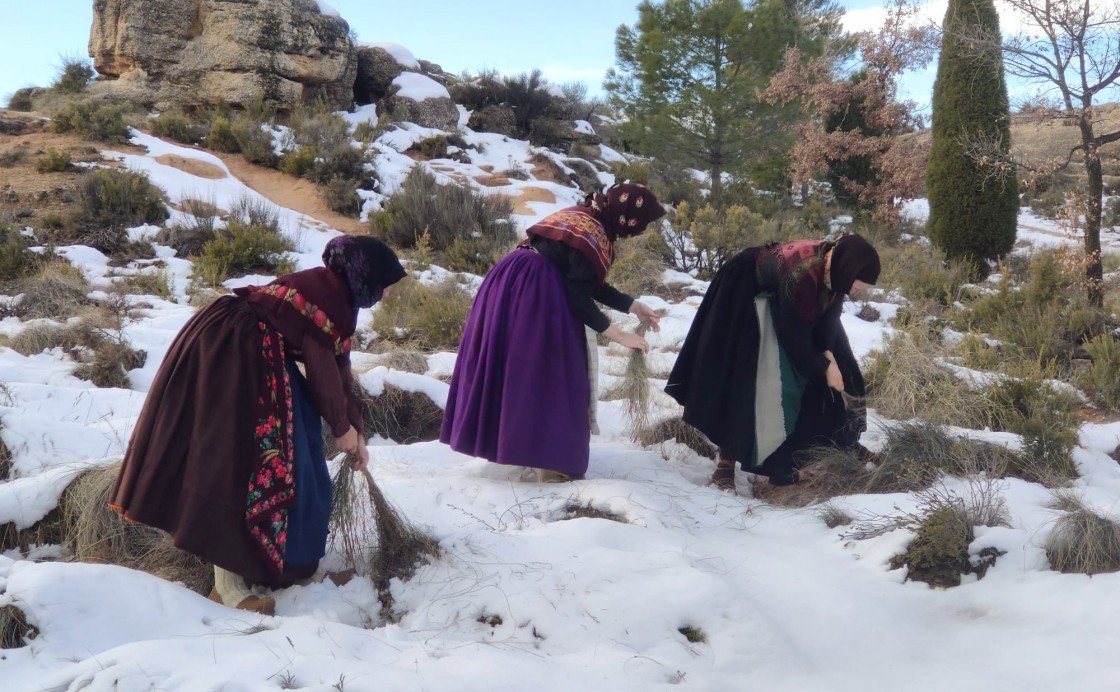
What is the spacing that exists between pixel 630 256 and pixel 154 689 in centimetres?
793

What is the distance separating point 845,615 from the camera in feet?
8.93

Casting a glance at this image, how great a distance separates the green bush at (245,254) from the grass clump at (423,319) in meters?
1.93

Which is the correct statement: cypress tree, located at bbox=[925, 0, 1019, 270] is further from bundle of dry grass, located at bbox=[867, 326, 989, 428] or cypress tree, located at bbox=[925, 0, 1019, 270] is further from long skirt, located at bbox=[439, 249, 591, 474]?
long skirt, located at bbox=[439, 249, 591, 474]

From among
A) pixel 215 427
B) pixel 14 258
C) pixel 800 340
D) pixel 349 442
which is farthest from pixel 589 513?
pixel 14 258

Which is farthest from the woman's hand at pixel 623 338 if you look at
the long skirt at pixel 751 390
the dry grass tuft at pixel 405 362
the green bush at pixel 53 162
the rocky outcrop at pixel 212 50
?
the rocky outcrop at pixel 212 50

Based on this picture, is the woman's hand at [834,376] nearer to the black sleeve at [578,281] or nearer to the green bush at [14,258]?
the black sleeve at [578,281]

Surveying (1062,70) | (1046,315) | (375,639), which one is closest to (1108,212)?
(1062,70)

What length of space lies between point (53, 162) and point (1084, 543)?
500 inches

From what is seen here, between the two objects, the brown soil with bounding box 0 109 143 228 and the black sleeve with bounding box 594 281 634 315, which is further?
the brown soil with bounding box 0 109 143 228

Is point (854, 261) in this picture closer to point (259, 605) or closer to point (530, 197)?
point (259, 605)

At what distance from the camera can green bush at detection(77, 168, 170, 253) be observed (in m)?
9.41

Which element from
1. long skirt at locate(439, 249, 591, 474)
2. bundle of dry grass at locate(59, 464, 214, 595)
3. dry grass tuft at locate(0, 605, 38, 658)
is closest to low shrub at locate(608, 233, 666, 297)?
long skirt at locate(439, 249, 591, 474)

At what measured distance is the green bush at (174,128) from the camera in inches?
539

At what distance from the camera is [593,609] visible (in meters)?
2.63
